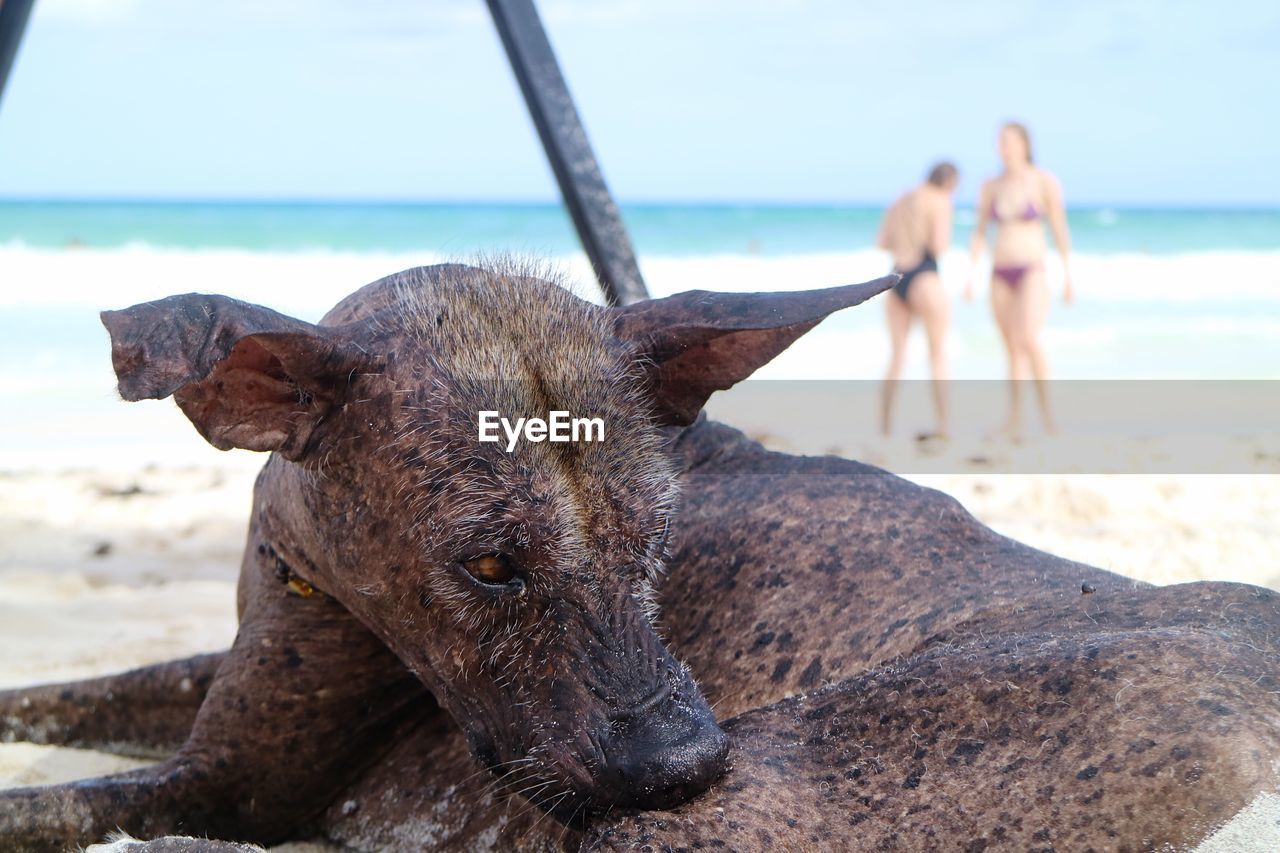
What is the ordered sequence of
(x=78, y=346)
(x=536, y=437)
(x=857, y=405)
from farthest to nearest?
(x=78, y=346)
(x=857, y=405)
(x=536, y=437)

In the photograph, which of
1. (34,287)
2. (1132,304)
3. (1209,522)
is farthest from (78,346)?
(1132,304)

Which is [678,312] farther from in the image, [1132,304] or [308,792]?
[1132,304]

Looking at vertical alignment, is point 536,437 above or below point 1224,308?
above

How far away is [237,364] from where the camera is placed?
2469mm

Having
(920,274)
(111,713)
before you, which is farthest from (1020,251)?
(111,713)

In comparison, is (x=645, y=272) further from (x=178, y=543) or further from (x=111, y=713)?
(x=111, y=713)

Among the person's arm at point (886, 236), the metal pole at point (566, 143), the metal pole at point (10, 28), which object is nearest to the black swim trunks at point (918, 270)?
the person's arm at point (886, 236)

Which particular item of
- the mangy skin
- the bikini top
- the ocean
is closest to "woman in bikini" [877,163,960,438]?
the bikini top

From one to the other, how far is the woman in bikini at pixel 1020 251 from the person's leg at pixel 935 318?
58 cm

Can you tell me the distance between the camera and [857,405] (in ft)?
43.4

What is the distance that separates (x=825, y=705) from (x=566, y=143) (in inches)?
119

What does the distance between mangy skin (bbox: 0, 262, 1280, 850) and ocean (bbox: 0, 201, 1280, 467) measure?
2.75 feet

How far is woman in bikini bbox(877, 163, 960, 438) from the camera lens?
1181 centimetres

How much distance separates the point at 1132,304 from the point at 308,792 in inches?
843
